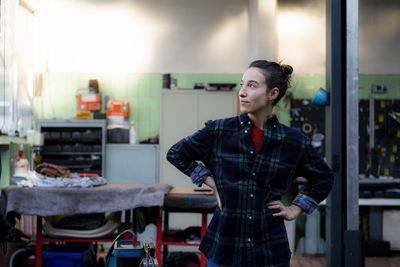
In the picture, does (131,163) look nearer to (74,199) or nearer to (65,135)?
(65,135)

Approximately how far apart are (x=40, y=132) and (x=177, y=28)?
100 inches

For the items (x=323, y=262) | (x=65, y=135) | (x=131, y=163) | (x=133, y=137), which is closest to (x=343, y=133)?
(x=323, y=262)

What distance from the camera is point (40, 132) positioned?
6.66 m

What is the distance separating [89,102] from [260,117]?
5.61 metres

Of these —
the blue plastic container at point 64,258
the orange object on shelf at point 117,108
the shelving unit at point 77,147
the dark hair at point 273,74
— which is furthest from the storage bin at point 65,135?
the dark hair at point 273,74

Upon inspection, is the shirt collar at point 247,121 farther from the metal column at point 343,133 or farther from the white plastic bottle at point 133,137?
the white plastic bottle at point 133,137

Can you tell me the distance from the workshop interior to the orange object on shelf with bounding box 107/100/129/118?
14 millimetres

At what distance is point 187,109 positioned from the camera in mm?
6770

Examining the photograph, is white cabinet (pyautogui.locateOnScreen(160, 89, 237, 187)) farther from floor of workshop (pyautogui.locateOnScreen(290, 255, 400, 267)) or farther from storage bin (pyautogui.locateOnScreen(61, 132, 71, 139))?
floor of workshop (pyautogui.locateOnScreen(290, 255, 400, 267))

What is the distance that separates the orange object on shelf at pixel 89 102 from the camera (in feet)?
23.4

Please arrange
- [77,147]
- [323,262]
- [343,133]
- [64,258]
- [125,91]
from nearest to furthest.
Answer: [343,133] < [64,258] < [323,262] < [77,147] < [125,91]

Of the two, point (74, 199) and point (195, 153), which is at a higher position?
point (195, 153)

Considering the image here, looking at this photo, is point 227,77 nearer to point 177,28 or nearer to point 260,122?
point 177,28

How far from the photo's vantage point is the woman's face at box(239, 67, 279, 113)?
1.84 meters
